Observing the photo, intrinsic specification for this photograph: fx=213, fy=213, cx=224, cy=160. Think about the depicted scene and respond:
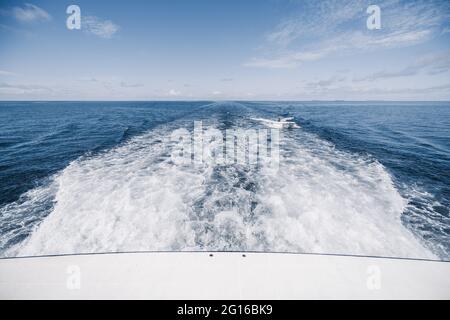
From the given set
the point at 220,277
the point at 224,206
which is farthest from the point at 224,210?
the point at 220,277

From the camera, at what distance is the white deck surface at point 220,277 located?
3.23m

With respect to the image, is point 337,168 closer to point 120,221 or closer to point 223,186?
point 223,186

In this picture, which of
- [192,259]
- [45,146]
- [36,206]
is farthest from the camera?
[45,146]

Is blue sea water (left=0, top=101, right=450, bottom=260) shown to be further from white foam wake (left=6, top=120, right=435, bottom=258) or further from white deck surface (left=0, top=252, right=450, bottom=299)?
white deck surface (left=0, top=252, right=450, bottom=299)

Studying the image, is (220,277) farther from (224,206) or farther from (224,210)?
(224,206)

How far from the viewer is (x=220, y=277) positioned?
3506 mm

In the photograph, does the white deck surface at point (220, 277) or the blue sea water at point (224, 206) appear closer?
the white deck surface at point (220, 277)

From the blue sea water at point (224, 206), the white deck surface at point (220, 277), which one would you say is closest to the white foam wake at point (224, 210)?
the blue sea water at point (224, 206)

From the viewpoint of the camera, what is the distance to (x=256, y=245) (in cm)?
565

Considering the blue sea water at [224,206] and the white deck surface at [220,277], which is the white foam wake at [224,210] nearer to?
the blue sea water at [224,206]

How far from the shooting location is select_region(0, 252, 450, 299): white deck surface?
3.23 metres

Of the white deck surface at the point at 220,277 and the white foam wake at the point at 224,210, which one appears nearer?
the white deck surface at the point at 220,277
